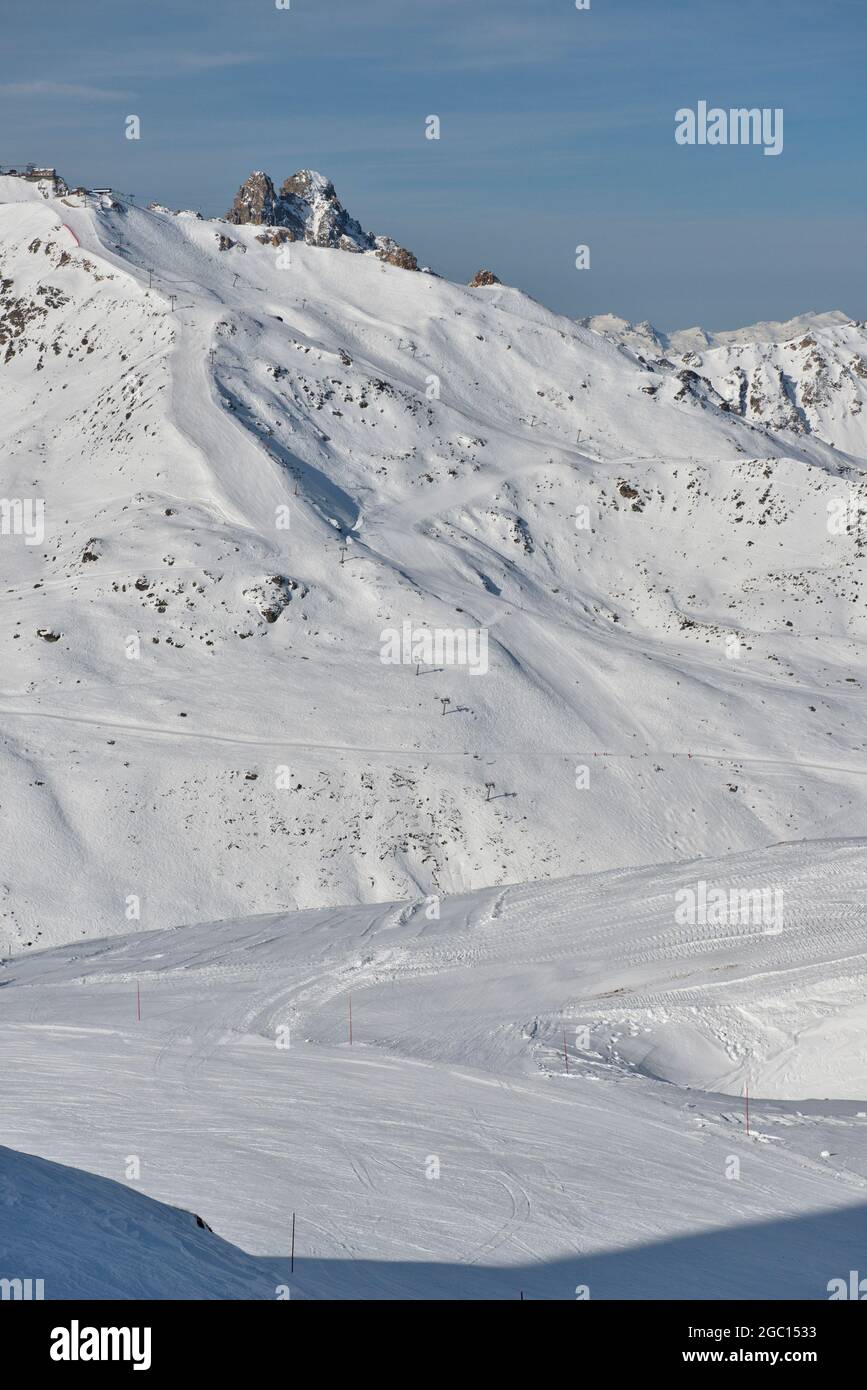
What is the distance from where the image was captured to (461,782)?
151ft

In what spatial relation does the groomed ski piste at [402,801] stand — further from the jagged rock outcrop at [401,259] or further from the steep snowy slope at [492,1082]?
the jagged rock outcrop at [401,259]

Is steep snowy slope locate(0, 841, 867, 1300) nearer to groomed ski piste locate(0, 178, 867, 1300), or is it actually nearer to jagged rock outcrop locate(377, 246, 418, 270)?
groomed ski piste locate(0, 178, 867, 1300)

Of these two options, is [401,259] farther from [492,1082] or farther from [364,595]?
[492,1082]

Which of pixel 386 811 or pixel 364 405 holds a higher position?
pixel 364 405

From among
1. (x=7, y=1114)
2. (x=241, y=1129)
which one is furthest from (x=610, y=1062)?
(x=7, y=1114)

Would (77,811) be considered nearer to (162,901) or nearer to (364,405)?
(162,901)

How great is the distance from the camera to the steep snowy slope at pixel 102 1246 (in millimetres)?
10695

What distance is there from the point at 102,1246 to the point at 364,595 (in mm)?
47578

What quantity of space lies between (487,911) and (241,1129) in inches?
603

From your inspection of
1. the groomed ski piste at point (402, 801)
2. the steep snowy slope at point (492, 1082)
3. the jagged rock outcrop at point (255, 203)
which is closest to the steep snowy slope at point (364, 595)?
the groomed ski piste at point (402, 801)

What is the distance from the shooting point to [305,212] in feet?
481

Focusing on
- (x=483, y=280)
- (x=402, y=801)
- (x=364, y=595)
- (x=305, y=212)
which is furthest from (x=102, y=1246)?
(x=305, y=212)

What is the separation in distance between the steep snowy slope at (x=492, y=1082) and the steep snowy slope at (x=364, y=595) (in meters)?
7.47

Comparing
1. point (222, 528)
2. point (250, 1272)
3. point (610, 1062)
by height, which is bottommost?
point (610, 1062)
